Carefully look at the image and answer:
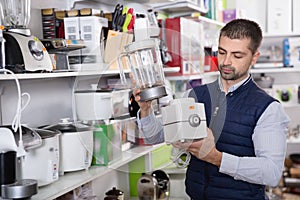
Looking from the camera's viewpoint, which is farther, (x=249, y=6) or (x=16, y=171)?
(x=249, y=6)

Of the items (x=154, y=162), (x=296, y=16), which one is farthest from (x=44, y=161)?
(x=296, y=16)

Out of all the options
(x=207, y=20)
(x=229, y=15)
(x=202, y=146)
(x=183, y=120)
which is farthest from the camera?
(x=229, y=15)

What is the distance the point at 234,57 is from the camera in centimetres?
183

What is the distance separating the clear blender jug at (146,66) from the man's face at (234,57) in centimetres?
50

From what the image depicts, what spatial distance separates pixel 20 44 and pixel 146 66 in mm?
445

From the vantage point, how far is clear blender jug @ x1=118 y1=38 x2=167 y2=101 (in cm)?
127

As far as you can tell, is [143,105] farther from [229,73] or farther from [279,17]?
[279,17]

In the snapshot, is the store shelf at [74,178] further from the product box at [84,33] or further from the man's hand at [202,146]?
the product box at [84,33]

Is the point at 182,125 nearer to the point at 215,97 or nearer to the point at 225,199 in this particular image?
the point at 215,97

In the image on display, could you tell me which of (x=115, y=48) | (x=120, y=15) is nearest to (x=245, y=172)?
(x=115, y=48)

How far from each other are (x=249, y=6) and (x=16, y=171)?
3.24 meters

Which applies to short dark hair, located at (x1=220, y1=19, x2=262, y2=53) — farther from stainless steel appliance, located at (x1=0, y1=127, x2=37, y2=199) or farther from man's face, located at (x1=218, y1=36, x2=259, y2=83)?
stainless steel appliance, located at (x1=0, y1=127, x2=37, y2=199)

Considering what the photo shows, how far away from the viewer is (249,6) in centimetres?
430

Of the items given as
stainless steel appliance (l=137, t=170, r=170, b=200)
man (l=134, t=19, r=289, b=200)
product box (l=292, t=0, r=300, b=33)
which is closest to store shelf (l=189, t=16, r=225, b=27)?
product box (l=292, t=0, r=300, b=33)
